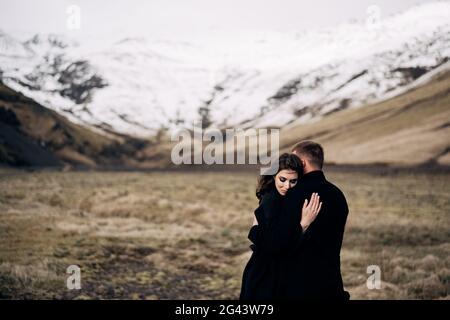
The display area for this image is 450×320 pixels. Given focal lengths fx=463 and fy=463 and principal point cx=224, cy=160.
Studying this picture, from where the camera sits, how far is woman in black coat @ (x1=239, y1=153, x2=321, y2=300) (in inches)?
159

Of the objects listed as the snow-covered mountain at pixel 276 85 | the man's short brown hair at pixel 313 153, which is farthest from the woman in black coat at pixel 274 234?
the snow-covered mountain at pixel 276 85

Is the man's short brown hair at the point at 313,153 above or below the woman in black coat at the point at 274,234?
above

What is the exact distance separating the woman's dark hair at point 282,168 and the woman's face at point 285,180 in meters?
0.04

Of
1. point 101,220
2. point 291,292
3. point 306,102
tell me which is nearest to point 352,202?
point 101,220

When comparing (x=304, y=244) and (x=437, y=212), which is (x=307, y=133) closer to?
(x=437, y=212)

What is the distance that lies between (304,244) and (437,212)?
2882 centimetres

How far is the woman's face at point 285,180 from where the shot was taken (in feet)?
13.8

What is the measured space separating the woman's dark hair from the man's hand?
304mm

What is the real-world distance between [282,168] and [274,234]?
2.01ft

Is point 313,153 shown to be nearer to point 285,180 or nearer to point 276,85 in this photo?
point 285,180

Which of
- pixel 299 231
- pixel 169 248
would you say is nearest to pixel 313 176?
pixel 299 231

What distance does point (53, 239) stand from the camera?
728 inches

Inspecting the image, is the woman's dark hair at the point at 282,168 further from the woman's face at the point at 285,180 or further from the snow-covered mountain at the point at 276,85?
the snow-covered mountain at the point at 276,85

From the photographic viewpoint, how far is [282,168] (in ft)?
13.8
